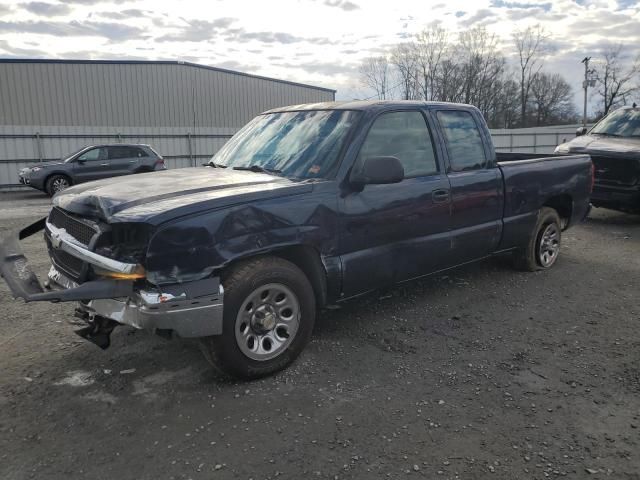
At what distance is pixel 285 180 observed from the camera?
3.87 m

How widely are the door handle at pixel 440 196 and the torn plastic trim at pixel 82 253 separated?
262 cm

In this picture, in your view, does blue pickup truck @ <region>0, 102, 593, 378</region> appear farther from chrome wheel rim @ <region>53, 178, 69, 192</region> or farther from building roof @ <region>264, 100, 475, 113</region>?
chrome wheel rim @ <region>53, 178, 69, 192</region>

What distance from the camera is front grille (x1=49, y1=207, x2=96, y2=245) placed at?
3.42m

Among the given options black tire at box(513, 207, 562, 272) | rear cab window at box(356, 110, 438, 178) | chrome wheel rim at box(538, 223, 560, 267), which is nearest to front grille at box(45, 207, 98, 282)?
rear cab window at box(356, 110, 438, 178)

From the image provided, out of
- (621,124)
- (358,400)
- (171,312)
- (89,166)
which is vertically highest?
(621,124)

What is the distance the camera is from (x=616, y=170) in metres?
8.94

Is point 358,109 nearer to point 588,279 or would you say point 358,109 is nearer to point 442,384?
point 442,384

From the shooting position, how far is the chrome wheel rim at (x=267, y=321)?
3441 millimetres

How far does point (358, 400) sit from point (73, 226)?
2279 mm

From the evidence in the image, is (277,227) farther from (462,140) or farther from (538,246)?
(538,246)

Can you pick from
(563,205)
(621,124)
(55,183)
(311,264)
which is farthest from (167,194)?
(55,183)

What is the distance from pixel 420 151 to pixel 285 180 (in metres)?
1.43

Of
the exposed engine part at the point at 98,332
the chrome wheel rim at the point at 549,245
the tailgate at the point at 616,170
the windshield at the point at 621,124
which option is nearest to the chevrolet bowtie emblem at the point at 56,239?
the exposed engine part at the point at 98,332

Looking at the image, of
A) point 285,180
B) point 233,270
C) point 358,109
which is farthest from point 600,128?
point 233,270
